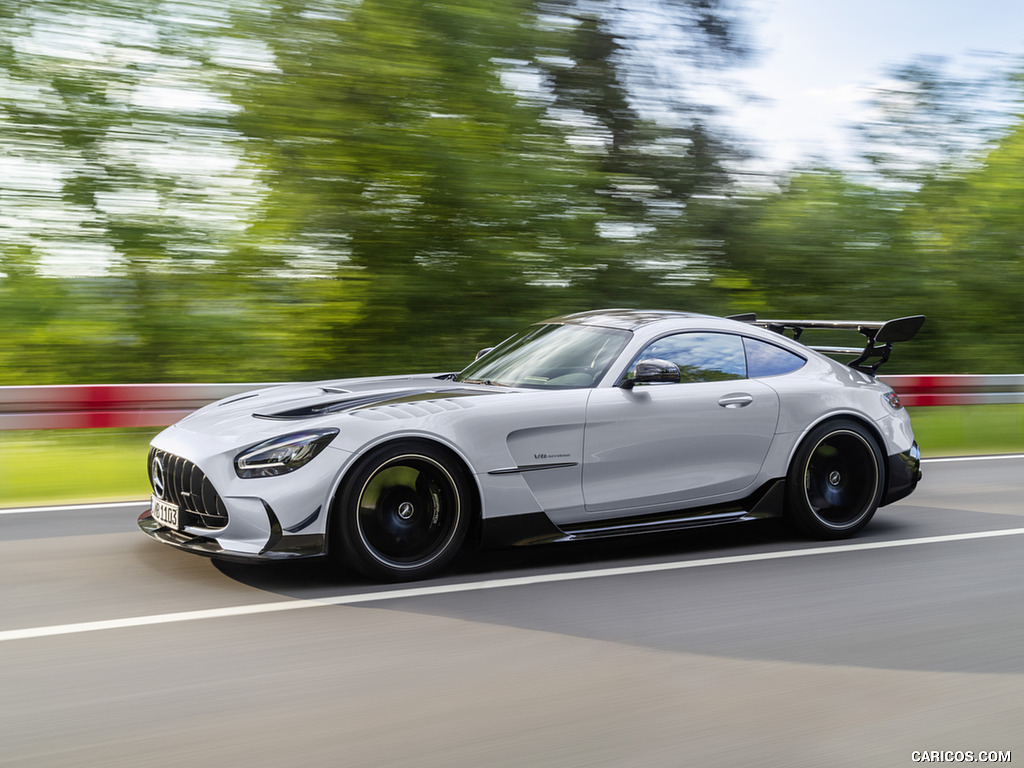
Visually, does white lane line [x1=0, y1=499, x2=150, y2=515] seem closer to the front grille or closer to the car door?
the front grille

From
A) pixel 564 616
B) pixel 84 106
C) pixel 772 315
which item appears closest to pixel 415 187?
pixel 84 106

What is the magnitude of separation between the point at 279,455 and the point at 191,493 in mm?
505

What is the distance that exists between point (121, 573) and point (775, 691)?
10.9ft

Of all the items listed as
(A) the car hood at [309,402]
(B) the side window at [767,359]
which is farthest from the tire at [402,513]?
(B) the side window at [767,359]

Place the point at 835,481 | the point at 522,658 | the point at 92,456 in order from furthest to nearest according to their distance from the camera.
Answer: the point at 92,456, the point at 835,481, the point at 522,658

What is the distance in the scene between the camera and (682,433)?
5574mm

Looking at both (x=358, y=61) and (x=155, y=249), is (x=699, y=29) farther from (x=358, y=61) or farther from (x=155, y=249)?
(x=155, y=249)

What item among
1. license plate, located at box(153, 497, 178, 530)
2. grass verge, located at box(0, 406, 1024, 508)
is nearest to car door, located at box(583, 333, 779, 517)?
license plate, located at box(153, 497, 178, 530)

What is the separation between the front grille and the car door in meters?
1.88

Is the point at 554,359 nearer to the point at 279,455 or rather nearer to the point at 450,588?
the point at 450,588

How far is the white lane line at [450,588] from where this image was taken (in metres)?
4.27

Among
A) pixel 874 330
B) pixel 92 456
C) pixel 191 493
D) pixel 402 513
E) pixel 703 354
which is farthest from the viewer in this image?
pixel 92 456

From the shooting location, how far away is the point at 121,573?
16.8 feet

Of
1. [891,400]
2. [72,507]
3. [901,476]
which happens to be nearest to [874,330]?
[891,400]
